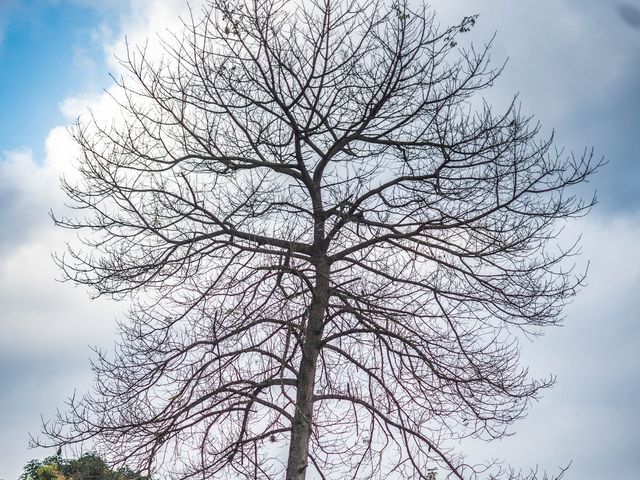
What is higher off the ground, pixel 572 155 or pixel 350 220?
pixel 572 155

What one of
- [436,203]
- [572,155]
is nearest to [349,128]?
[436,203]

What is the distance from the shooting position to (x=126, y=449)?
393 inches

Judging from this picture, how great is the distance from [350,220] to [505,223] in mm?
2190

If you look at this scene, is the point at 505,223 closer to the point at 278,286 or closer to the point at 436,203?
the point at 436,203

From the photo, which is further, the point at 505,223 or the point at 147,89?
the point at 147,89

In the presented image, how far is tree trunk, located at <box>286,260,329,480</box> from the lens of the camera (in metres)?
9.23

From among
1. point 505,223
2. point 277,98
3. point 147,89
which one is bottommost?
point 505,223

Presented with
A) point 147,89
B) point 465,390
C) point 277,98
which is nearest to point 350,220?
point 277,98

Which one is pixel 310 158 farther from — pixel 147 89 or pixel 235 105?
pixel 147 89

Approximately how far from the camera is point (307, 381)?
9672 mm

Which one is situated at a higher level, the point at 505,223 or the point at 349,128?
the point at 349,128

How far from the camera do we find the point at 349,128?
10.1 m

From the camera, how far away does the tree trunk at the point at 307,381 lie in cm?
923

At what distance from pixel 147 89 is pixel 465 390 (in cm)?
657
